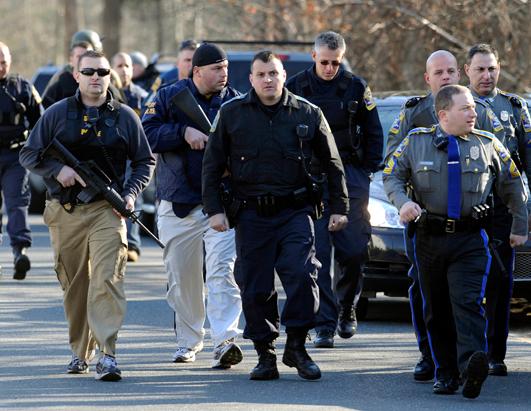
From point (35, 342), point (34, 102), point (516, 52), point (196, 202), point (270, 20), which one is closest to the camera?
point (196, 202)

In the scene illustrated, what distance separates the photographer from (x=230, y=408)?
309 inches

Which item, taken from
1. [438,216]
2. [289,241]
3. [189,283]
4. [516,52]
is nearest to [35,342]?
[189,283]

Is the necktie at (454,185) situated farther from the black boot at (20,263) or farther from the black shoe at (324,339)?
the black boot at (20,263)

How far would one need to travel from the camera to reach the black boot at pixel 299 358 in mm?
8727

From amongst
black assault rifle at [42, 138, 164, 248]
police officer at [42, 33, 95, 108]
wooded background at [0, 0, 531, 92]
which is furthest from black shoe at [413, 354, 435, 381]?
wooded background at [0, 0, 531, 92]

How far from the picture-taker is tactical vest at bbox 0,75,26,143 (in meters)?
13.3

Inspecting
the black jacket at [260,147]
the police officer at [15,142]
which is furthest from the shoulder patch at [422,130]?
the police officer at [15,142]

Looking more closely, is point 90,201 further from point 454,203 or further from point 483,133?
point 483,133

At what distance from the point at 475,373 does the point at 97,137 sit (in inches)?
105

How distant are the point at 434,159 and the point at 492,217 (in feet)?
2.05

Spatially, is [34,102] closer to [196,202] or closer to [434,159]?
[196,202]

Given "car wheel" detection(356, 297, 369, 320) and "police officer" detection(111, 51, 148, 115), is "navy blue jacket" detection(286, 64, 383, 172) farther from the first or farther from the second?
"police officer" detection(111, 51, 148, 115)

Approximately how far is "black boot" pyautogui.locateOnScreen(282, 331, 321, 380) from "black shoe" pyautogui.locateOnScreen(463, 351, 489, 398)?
1032 mm

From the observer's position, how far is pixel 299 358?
8766 mm
